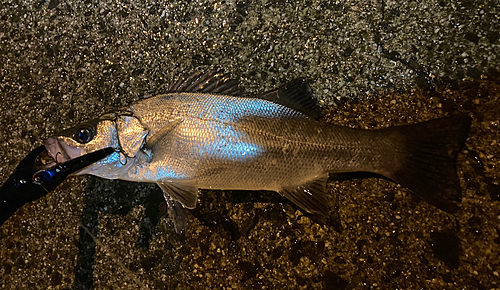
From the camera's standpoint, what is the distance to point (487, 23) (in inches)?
78.4

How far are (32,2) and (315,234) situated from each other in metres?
3.38

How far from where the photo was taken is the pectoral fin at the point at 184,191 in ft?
6.07

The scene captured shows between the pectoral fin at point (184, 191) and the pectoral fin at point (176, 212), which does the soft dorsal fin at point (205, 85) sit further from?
the pectoral fin at point (176, 212)

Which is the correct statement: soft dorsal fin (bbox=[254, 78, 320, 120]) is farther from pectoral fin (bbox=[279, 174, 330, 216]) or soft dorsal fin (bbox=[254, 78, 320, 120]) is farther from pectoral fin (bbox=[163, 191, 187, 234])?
pectoral fin (bbox=[163, 191, 187, 234])

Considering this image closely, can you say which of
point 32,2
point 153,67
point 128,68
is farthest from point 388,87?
point 32,2

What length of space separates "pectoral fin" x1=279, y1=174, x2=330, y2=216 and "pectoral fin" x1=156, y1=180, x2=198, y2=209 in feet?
1.99

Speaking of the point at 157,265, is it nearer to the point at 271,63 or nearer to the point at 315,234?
the point at 315,234

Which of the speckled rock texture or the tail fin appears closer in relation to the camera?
the tail fin

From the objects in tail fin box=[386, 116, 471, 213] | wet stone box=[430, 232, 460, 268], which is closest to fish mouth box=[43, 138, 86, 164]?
tail fin box=[386, 116, 471, 213]

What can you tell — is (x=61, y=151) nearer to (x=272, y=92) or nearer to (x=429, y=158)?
(x=272, y=92)

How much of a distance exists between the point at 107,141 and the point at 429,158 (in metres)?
2.14

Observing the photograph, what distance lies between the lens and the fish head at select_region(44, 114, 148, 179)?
6.01ft

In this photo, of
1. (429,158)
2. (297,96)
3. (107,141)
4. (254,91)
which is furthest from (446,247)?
(107,141)

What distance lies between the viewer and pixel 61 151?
185 cm
